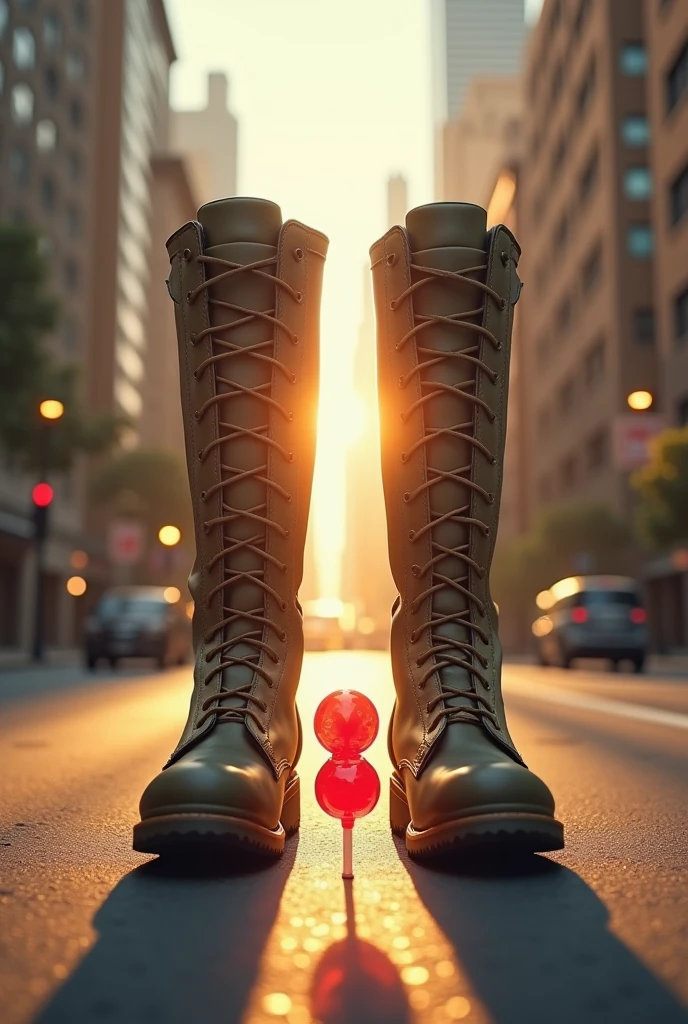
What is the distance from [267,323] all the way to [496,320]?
49cm

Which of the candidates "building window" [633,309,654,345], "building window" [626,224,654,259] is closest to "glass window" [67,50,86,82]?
"building window" [626,224,654,259]

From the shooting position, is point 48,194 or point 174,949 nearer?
point 174,949

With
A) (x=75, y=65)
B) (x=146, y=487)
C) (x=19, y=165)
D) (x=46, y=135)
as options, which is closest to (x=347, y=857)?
(x=19, y=165)

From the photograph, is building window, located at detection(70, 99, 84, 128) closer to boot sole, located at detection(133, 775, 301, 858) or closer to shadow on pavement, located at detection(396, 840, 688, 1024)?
boot sole, located at detection(133, 775, 301, 858)

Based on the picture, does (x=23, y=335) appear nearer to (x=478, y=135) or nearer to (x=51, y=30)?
(x=51, y=30)

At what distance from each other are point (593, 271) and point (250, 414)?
4525 centimetres

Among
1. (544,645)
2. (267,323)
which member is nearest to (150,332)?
(544,645)

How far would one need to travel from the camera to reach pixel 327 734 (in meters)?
1.66

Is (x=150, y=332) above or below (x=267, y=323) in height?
above

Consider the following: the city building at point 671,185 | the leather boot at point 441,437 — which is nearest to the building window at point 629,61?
the city building at point 671,185

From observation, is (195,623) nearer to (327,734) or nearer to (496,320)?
(327,734)

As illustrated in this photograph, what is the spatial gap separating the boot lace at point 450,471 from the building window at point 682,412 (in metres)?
33.4

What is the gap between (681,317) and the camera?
34.4 meters

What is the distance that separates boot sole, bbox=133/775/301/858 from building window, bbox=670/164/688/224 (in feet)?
114
